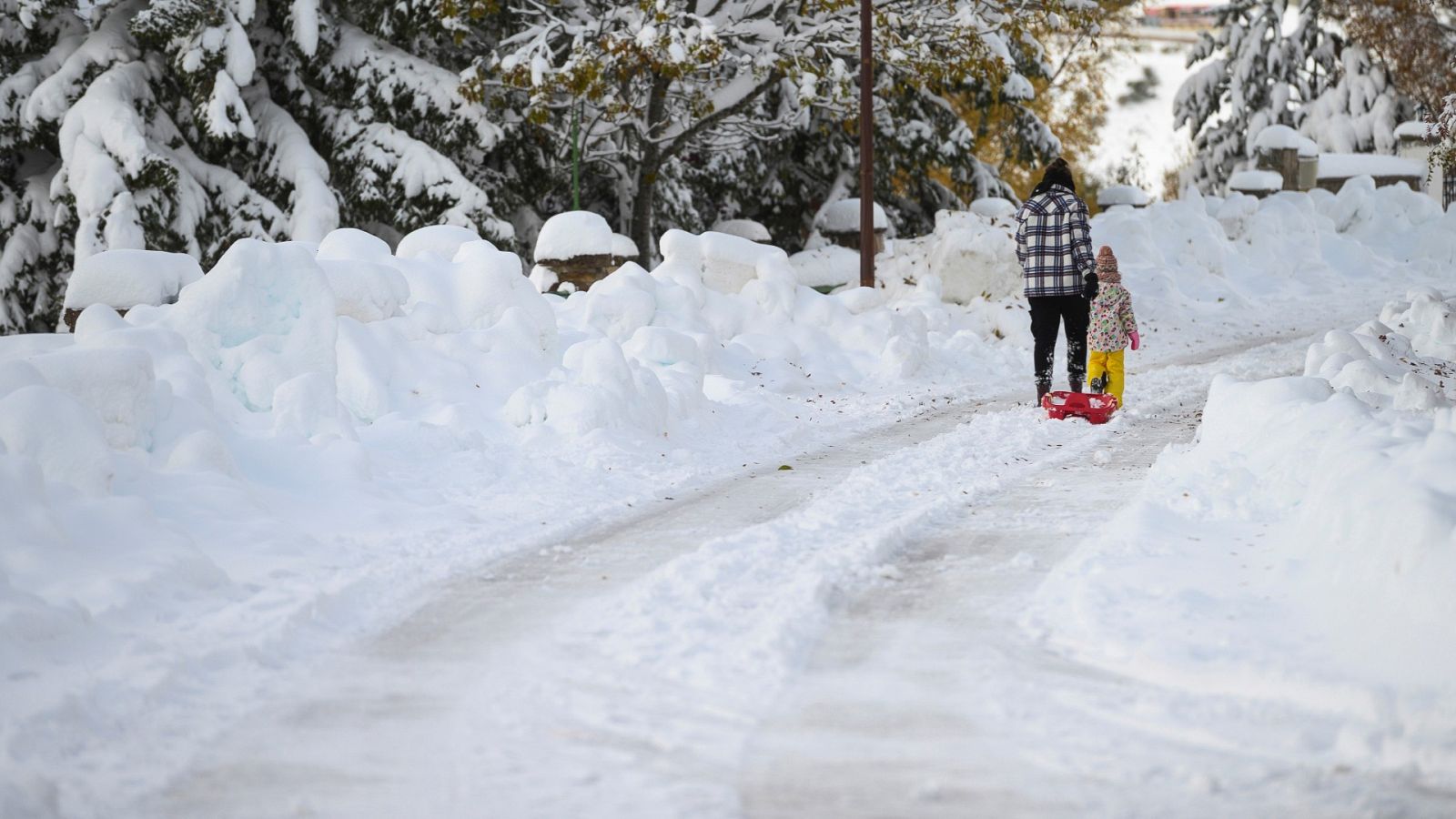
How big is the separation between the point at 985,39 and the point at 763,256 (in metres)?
5.38

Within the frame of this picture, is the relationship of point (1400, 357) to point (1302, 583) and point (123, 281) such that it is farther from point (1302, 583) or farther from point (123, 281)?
point (123, 281)

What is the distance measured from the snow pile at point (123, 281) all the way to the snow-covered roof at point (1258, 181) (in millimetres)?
21733

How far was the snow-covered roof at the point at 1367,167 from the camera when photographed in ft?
90.3

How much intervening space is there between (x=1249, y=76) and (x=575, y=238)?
2420cm

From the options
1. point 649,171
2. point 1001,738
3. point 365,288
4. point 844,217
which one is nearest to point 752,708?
point 1001,738

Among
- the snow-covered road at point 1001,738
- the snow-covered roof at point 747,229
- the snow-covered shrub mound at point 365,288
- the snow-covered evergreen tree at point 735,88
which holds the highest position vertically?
the snow-covered evergreen tree at point 735,88

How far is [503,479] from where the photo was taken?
294 inches

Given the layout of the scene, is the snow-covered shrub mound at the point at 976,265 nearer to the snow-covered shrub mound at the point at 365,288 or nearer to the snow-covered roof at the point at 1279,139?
the snow-covered shrub mound at the point at 365,288

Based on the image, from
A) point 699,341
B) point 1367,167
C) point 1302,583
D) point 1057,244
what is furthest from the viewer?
point 1367,167

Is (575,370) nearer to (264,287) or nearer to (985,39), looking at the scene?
(264,287)

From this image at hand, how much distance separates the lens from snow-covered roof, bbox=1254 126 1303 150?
27.0 m

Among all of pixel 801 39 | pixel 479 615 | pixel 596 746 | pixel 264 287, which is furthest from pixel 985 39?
pixel 596 746

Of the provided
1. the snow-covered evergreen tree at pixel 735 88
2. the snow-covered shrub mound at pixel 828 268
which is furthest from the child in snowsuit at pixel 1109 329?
the snow-covered shrub mound at pixel 828 268

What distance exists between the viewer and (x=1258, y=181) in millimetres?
25766
